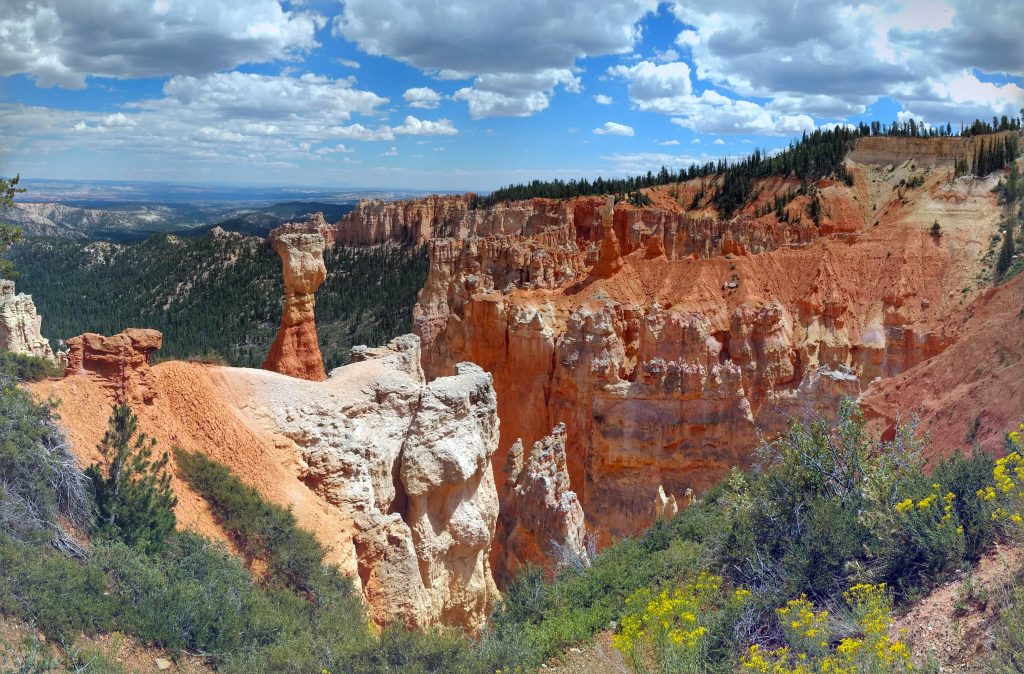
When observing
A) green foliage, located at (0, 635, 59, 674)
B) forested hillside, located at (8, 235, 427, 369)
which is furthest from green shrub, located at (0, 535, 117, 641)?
forested hillside, located at (8, 235, 427, 369)

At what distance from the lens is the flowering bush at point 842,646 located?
585 cm

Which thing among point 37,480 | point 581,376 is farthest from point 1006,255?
point 37,480

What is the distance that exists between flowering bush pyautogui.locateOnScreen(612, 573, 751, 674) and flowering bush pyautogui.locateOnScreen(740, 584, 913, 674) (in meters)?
0.47

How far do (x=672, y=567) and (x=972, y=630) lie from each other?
447 cm

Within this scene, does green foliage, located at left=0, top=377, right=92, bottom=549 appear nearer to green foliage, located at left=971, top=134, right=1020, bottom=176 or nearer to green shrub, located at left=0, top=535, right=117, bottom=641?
green shrub, located at left=0, top=535, right=117, bottom=641

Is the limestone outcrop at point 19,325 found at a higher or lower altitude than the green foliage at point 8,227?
lower

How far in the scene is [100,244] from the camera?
7600cm

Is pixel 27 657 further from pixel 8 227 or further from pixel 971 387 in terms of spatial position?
pixel 971 387

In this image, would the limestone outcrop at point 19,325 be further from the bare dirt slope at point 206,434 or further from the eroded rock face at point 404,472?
the eroded rock face at point 404,472

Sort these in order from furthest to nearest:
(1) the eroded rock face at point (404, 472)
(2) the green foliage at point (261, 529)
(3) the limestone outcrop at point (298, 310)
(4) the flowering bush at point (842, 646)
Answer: (3) the limestone outcrop at point (298, 310)
(1) the eroded rock face at point (404, 472)
(2) the green foliage at point (261, 529)
(4) the flowering bush at point (842, 646)

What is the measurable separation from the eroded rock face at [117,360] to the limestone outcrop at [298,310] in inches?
197

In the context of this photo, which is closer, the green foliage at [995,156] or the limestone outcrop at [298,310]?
the limestone outcrop at [298,310]

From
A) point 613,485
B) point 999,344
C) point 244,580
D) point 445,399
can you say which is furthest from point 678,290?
point 244,580

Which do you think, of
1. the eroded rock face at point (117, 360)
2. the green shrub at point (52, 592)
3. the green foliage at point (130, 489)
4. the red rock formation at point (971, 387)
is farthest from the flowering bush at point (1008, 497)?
the eroded rock face at point (117, 360)
